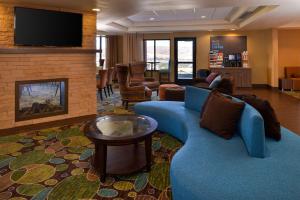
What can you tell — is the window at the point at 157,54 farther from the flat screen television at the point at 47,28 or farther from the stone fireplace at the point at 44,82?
the flat screen television at the point at 47,28

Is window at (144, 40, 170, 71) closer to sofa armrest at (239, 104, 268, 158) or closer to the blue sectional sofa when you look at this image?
the blue sectional sofa

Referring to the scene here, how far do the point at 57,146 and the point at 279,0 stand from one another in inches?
188

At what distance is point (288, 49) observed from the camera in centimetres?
1057

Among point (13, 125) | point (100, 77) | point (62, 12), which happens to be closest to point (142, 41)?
point (100, 77)

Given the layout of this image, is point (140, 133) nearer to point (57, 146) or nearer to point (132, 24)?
point (57, 146)

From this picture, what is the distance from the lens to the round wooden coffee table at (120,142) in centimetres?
281

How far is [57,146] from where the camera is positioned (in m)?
3.99

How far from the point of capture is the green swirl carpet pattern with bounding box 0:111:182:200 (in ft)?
8.55

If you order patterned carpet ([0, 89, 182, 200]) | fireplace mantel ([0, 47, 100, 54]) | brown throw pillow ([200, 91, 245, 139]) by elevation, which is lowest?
patterned carpet ([0, 89, 182, 200])

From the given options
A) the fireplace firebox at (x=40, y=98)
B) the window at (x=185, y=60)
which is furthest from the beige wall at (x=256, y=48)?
the fireplace firebox at (x=40, y=98)

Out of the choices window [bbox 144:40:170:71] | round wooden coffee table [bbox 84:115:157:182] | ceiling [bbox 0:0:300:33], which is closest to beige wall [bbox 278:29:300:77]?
ceiling [bbox 0:0:300:33]

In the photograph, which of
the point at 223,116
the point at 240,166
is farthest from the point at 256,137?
the point at 223,116

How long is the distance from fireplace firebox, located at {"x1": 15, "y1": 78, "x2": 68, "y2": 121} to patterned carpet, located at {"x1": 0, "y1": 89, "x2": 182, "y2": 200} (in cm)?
65

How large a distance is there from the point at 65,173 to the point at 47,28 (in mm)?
3035
